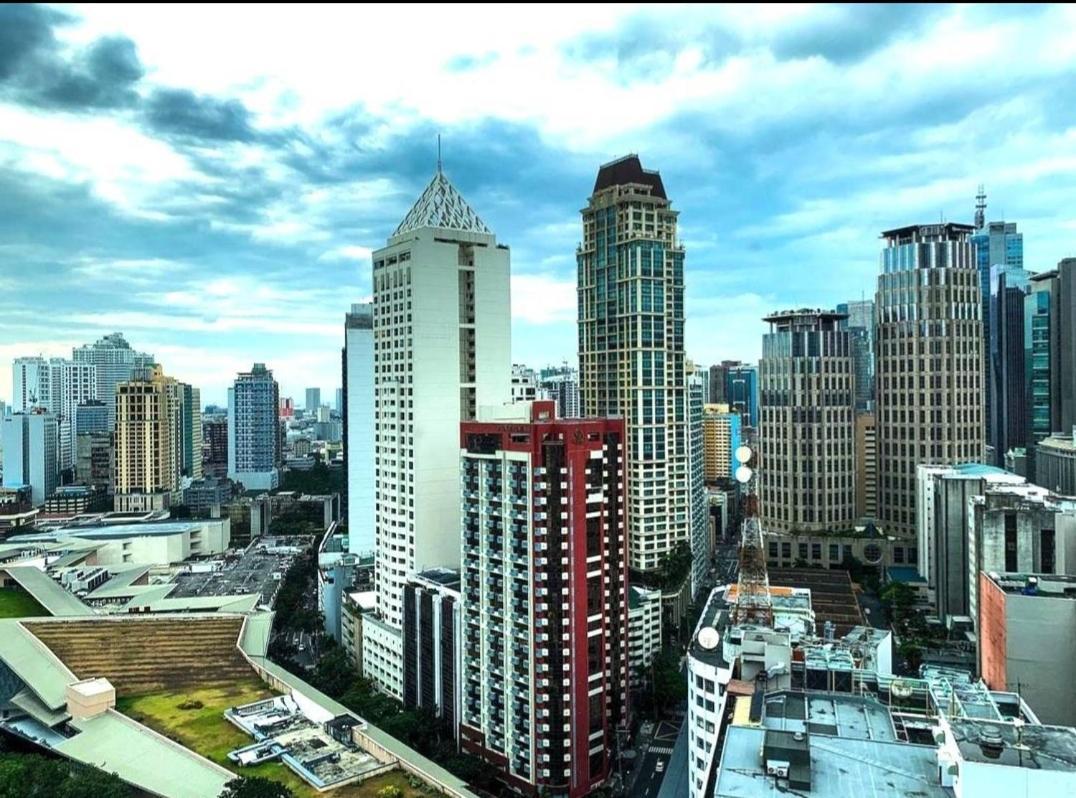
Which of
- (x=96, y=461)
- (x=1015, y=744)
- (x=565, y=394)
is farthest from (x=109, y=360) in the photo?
(x=1015, y=744)

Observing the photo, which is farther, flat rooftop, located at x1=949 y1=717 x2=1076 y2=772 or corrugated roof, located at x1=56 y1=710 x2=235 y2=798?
corrugated roof, located at x1=56 y1=710 x2=235 y2=798

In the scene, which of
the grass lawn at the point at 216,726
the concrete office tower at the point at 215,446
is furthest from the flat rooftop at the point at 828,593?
the concrete office tower at the point at 215,446

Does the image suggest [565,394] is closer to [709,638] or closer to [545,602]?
[545,602]

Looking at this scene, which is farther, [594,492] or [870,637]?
[594,492]

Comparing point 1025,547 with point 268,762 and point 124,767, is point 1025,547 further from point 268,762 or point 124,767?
point 124,767

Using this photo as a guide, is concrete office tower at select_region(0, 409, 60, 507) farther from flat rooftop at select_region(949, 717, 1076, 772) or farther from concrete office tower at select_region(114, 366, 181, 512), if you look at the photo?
flat rooftop at select_region(949, 717, 1076, 772)

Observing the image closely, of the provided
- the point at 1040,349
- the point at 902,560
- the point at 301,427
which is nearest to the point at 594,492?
the point at 902,560

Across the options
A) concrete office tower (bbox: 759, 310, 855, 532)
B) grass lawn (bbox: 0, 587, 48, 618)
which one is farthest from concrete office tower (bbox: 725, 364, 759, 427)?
grass lawn (bbox: 0, 587, 48, 618)

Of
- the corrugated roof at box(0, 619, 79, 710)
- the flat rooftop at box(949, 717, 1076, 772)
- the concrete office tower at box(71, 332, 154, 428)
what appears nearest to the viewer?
the flat rooftop at box(949, 717, 1076, 772)
